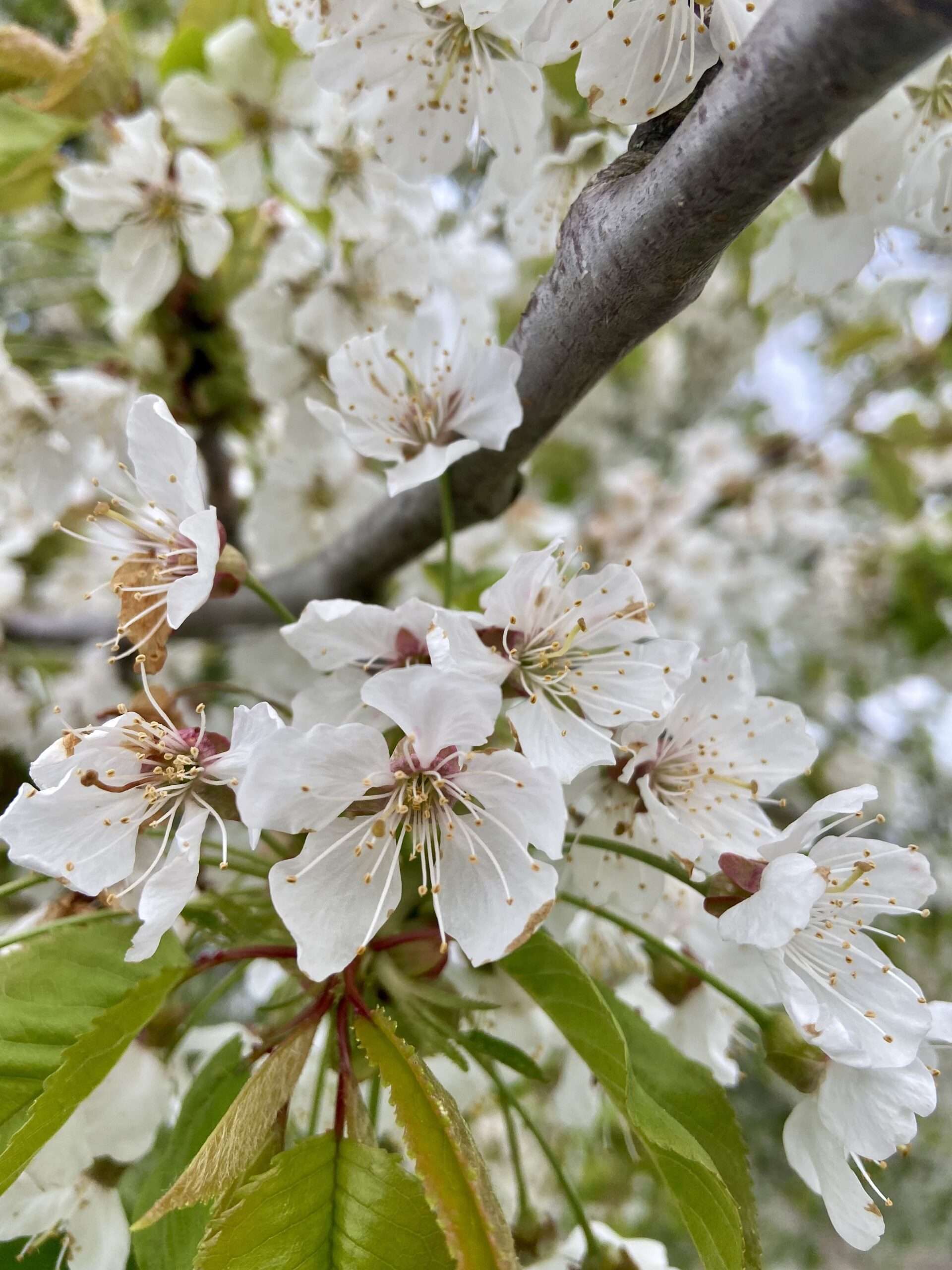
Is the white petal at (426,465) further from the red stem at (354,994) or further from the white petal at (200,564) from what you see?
the red stem at (354,994)

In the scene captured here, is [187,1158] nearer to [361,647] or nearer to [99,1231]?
[99,1231]

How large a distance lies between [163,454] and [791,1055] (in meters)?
0.67

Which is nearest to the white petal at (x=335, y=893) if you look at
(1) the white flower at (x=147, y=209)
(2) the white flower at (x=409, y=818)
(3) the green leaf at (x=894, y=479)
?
(2) the white flower at (x=409, y=818)

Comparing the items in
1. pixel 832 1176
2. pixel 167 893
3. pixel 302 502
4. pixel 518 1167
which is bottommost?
pixel 302 502

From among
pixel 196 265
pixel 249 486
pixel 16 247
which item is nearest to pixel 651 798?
pixel 196 265

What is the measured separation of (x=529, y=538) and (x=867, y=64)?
1.66 metres

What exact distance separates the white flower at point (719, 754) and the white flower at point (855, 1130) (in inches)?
7.4

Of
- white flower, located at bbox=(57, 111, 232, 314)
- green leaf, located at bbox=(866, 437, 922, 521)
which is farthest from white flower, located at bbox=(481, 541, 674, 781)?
green leaf, located at bbox=(866, 437, 922, 521)

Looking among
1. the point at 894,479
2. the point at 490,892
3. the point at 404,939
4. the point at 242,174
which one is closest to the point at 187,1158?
the point at 404,939

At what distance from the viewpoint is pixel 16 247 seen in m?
1.83

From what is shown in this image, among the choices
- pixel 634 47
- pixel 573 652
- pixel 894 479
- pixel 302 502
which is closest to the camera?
pixel 634 47

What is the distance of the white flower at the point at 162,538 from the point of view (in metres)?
0.64

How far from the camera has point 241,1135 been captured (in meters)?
0.57

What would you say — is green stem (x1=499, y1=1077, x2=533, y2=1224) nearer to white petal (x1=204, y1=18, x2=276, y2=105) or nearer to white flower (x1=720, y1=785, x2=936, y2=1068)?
white flower (x1=720, y1=785, x2=936, y2=1068)
